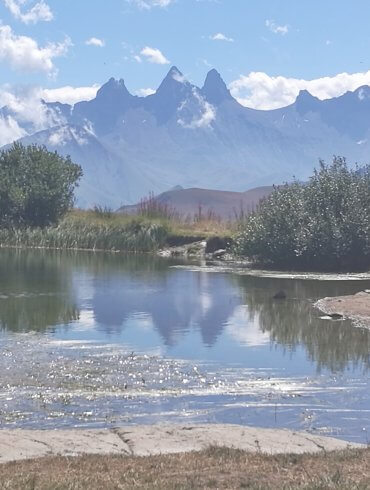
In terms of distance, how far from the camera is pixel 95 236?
50969 mm

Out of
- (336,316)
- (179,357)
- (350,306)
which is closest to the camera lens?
(179,357)

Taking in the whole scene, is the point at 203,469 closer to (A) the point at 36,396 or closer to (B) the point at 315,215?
(A) the point at 36,396

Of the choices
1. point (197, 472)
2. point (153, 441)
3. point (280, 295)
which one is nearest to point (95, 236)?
point (280, 295)

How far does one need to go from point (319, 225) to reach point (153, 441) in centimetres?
2712

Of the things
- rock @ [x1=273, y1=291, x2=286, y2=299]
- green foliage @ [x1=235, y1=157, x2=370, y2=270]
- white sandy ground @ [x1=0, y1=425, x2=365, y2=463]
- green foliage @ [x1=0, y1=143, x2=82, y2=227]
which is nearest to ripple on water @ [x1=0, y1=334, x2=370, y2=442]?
white sandy ground @ [x1=0, y1=425, x2=365, y2=463]

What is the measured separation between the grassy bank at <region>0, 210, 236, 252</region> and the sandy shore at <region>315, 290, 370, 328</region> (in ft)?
77.5

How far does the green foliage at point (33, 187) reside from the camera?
174 ft

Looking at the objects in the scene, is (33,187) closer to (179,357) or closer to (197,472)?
(179,357)

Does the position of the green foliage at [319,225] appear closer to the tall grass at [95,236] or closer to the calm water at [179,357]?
the calm water at [179,357]

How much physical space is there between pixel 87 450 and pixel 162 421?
6.84ft

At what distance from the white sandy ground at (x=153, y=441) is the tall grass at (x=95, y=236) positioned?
38.6 m

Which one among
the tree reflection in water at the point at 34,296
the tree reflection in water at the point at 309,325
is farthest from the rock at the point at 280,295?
the tree reflection in water at the point at 34,296

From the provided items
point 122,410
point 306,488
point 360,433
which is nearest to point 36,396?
point 122,410

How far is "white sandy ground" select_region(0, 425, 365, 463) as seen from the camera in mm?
9711
